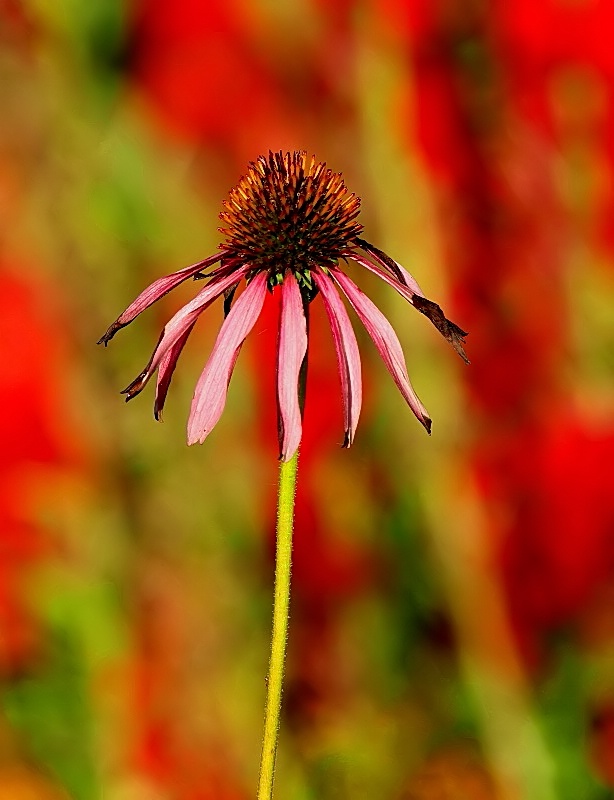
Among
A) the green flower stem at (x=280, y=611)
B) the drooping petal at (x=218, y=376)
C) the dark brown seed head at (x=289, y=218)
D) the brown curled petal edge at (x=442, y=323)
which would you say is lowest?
the green flower stem at (x=280, y=611)

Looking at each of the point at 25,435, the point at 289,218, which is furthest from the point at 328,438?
the point at 289,218

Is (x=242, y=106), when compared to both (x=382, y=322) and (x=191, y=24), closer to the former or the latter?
(x=191, y=24)

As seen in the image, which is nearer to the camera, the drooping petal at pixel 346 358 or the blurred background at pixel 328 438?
the drooping petal at pixel 346 358

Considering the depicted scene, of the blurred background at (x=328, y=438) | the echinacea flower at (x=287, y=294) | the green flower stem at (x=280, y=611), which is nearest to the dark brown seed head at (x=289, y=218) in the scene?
the echinacea flower at (x=287, y=294)

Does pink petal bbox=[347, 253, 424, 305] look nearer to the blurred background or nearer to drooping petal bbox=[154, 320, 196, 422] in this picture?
drooping petal bbox=[154, 320, 196, 422]

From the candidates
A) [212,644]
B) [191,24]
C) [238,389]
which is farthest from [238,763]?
[191,24]

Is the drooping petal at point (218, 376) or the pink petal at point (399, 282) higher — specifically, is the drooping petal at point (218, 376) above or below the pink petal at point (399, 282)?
below

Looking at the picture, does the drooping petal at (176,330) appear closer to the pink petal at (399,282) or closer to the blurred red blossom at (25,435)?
the pink petal at (399,282)

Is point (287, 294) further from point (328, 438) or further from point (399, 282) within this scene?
point (328, 438)
